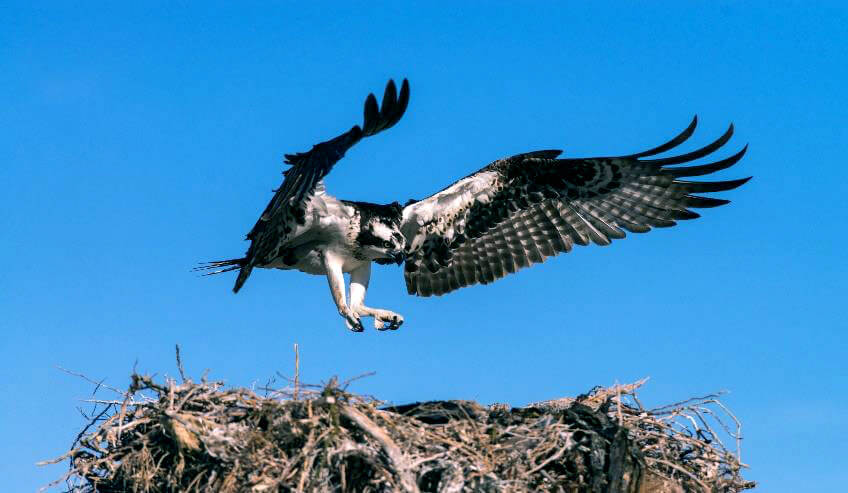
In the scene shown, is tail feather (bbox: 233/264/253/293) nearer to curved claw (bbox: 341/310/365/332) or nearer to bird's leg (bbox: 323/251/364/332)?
bird's leg (bbox: 323/251/364/332)

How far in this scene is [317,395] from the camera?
664 cm

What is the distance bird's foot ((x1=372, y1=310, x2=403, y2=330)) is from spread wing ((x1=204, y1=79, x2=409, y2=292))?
1086mm

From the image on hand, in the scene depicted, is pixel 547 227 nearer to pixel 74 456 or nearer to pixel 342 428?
pixel 342 428

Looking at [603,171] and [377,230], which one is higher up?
[603,171]

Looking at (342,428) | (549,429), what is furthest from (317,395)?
(549,429)

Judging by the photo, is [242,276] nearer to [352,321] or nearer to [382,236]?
[352,321]

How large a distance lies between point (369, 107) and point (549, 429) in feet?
8.36

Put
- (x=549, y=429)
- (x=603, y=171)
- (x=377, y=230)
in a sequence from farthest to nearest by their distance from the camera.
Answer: (x=603, y=171) → (x=377, y=230) → (x=549, y=429)

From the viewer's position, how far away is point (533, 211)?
9875 millimetres

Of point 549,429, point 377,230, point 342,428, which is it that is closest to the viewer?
point 342,428

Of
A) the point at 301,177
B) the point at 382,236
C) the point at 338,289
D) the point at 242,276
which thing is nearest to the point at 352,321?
the point at 338,289

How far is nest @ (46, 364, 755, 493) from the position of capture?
6.39 metres

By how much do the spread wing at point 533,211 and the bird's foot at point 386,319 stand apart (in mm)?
917

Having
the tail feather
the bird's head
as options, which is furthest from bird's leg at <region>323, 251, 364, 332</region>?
the tail feather
